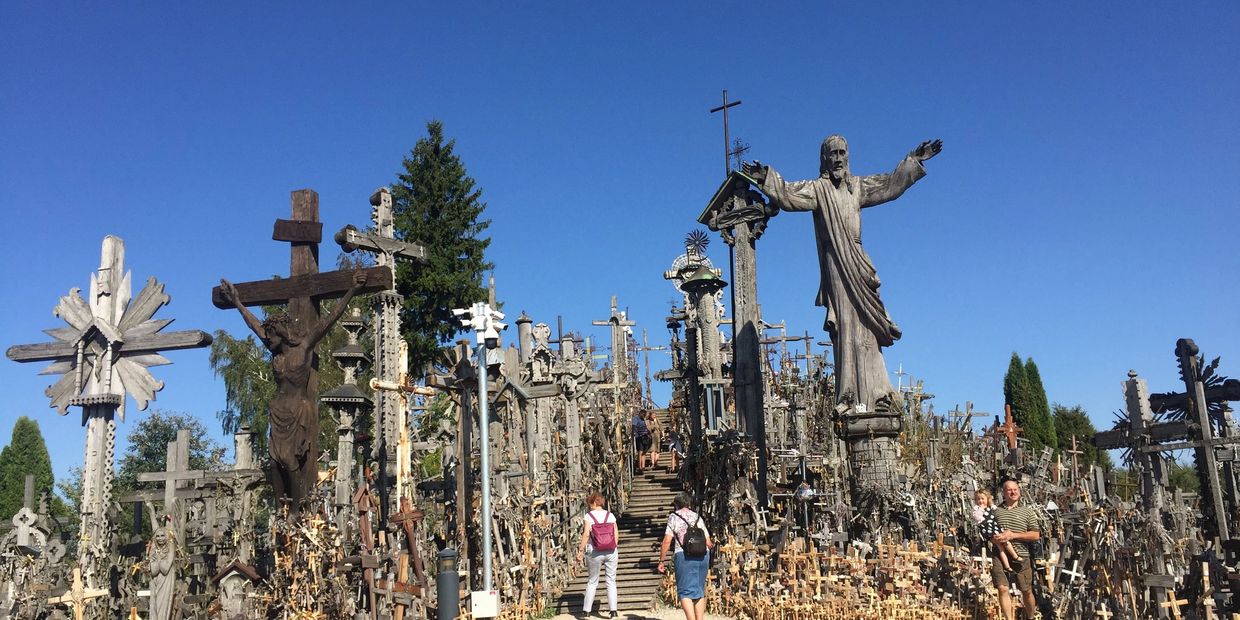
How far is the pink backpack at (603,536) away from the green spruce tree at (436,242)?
1988 centimetres

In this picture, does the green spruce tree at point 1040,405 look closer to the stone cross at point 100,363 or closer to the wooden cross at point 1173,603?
the wooden cross at point 1173,603

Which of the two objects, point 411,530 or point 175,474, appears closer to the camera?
point 411,530

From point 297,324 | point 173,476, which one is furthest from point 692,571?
point 173,476

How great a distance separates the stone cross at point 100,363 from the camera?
12.1m

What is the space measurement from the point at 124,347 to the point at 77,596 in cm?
326

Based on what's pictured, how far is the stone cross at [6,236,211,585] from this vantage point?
39.6 ft

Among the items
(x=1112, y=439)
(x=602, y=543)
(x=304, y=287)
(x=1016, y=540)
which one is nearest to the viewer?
(x=1016, y=540)

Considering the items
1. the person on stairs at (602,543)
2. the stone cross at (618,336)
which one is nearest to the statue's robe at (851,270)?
the person on stairs at (602,543)

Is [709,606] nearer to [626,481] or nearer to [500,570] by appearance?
[500,570]

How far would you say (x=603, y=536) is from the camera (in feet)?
34.6

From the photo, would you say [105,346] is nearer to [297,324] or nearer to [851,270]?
[297,324]

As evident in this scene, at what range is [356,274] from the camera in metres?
10.2

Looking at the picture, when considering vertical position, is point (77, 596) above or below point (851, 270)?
below

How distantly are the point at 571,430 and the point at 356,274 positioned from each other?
7.49 m
